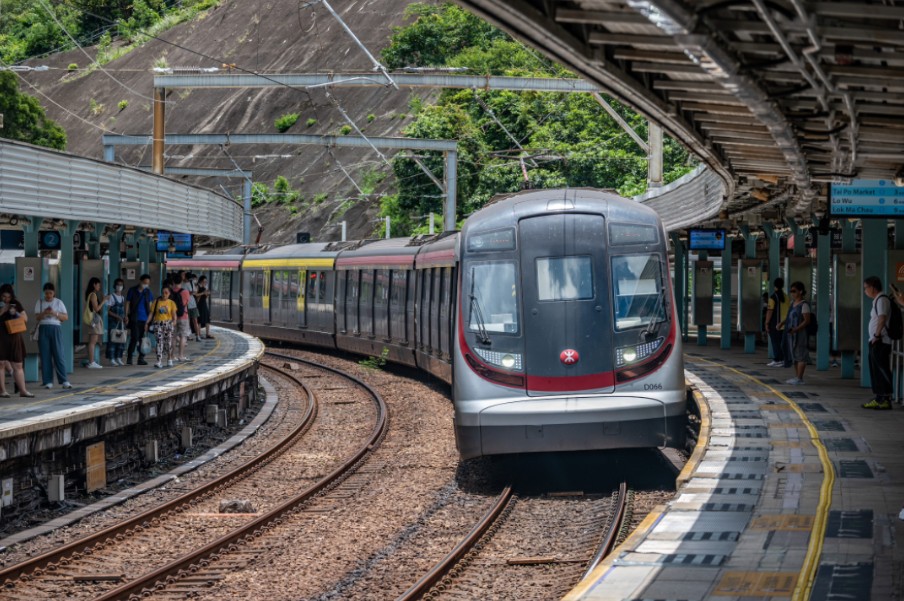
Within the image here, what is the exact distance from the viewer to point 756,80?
8.68 metres

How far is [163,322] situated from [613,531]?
1333 centimetres

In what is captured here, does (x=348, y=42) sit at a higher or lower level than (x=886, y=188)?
higher

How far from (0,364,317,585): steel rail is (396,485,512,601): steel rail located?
11.1ft

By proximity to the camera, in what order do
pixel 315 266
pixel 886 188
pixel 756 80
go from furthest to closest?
pixel 315 266, pixel 886 188, pixel 756 80

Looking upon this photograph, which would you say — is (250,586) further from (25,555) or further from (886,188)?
(886,188)

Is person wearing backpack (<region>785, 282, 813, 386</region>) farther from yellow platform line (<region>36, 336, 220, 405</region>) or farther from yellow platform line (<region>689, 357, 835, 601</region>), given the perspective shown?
yellow platform line (<region>36, 336, 220, 405</region>)

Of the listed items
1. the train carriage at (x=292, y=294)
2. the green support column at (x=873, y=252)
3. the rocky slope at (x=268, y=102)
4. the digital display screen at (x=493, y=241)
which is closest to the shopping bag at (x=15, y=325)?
the digital display screen at (x=493, y=241)

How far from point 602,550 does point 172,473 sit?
7.94 metres

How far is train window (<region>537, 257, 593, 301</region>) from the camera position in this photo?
1478cm

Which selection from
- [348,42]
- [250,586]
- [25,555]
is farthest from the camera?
[348,42]

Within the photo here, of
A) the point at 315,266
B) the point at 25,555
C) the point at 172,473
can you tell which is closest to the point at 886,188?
the point at 172,473

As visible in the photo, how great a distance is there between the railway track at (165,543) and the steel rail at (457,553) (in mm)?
2048

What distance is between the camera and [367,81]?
28.3 meters

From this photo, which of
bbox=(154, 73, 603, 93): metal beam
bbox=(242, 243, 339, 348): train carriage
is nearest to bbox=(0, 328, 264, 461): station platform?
bbox=(154, 73, 603, 93): metal beam
